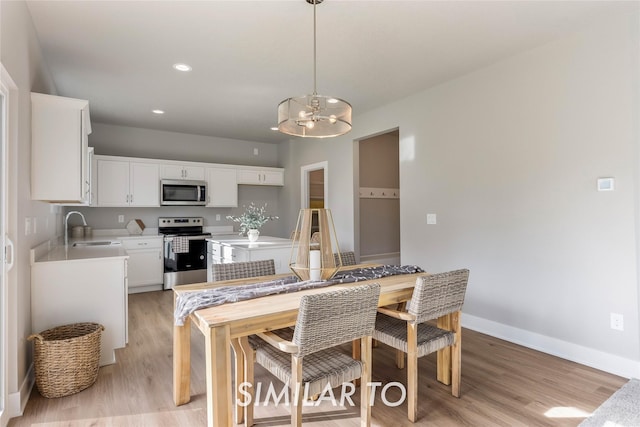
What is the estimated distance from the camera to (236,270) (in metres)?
2.52

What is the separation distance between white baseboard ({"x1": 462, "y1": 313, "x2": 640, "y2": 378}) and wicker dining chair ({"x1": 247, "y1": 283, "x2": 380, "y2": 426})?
195cm

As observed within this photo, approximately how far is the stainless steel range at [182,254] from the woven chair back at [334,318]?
13.6ft

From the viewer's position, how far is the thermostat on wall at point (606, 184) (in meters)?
2.50

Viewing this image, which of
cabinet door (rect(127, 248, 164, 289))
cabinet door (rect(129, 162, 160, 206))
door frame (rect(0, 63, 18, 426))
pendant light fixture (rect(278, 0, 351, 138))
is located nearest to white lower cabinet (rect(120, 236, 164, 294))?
cabinet door (rect(127, 248, 164, 289))

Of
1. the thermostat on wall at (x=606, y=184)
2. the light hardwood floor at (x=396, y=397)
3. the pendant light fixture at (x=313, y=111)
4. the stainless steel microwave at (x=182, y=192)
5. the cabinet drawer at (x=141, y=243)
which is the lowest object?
the light hardwood floor at (x=396, y=397)

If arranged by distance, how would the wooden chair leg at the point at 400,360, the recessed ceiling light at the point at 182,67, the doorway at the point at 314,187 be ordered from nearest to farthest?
1. the wooden chair leg at the point at 400,360
2. the recessed ceiling light at the point at 182,67
3. the doorway at the point at 314,187

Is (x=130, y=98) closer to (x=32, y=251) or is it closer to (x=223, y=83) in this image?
(x=223, y=83)

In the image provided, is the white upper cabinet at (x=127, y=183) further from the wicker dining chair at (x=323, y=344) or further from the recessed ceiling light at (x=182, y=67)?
the wicker dining chair at (x=323, y=344)

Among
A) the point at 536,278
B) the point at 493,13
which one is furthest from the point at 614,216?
the point at 493,13

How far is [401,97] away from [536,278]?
7.94 ft

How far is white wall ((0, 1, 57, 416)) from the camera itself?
1975mm

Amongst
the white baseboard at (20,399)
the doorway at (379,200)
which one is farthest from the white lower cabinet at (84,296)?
the doorway at (379,200)

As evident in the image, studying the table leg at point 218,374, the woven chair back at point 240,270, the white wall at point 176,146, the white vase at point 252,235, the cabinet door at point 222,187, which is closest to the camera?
the table leg at point 218,374

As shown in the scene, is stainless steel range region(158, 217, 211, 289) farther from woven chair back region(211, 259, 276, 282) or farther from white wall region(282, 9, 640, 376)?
white wall region(282, 9, 640, 376)
